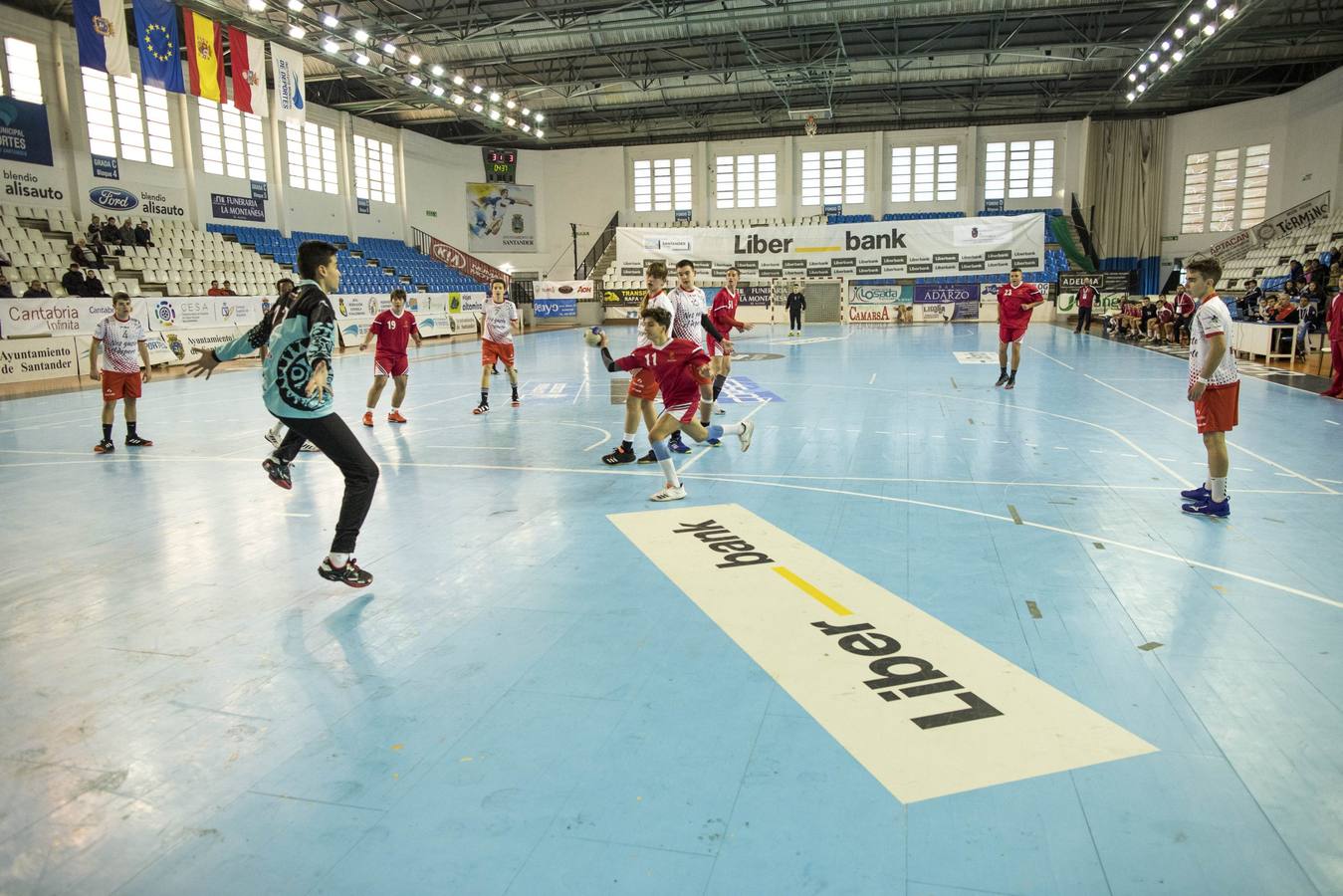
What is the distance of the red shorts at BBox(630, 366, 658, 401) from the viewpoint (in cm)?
808

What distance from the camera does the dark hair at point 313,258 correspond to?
4.77 m

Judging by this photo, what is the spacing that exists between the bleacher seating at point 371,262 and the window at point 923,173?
2061 cm

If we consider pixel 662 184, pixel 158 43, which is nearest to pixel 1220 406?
pixel 158 43

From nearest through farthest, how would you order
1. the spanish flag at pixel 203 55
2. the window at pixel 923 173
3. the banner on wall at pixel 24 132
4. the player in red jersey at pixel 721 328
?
the player in red jersey at pixel 721 328 < the spanish flag at pixel 203 55 < the banner on wall at pixel 24 132 < the window at pixel 923 173

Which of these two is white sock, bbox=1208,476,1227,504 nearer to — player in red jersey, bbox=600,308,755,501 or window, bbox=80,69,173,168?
player in red jersey, bbox=600,308,755,501

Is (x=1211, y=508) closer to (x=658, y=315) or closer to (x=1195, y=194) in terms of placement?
(x=658, y=315)

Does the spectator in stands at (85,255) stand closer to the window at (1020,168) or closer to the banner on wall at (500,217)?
the banner on wall at (500,217)

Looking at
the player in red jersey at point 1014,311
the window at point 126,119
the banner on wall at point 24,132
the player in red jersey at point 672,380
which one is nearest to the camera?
the player in red jersey at point 672,380

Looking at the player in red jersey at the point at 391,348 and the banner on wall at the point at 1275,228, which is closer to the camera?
the player in red jersey at the point at 391,348

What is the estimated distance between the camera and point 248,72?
66.1 feet

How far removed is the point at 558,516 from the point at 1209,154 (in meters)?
39.6

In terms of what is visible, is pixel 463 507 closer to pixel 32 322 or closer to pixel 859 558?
pixel 859 558

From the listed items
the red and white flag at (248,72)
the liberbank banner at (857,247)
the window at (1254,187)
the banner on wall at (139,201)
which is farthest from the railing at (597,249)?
the window at (1254,187)

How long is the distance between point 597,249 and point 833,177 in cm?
1214
